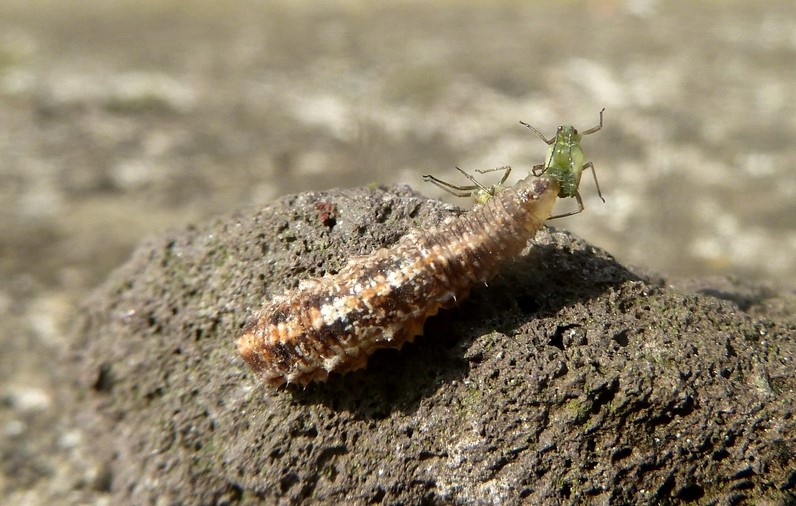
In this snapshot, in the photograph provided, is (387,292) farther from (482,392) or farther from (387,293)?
(482,392)

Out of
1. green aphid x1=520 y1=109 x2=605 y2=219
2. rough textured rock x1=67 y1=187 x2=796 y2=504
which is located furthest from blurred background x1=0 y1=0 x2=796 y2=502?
green aphid x1=520 y1=109 x2=605 y2=219

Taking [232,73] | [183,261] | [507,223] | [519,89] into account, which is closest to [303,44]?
[232,73]

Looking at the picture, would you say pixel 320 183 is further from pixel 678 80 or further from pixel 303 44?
pixel 678 80

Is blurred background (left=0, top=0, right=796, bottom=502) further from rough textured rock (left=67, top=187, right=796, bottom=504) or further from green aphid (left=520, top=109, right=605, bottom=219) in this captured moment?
green aphid (left=520, top=109, right=605, bottom=219)

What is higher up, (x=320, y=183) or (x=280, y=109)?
(x=280, y=109)

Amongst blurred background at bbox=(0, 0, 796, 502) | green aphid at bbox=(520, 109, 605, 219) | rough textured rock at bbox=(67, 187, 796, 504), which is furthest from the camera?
blurred background at bbox=(0, 0, 796, 502)

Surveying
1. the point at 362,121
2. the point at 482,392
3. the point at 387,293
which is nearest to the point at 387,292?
the point at 387,293

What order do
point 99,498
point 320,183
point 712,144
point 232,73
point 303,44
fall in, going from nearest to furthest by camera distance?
point 99,498
point 320,183
point 712,144
point 232,73
point 303,44

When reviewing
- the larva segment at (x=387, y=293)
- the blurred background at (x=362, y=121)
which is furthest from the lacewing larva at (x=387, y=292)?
the blurred background at (x=362, y=121)
